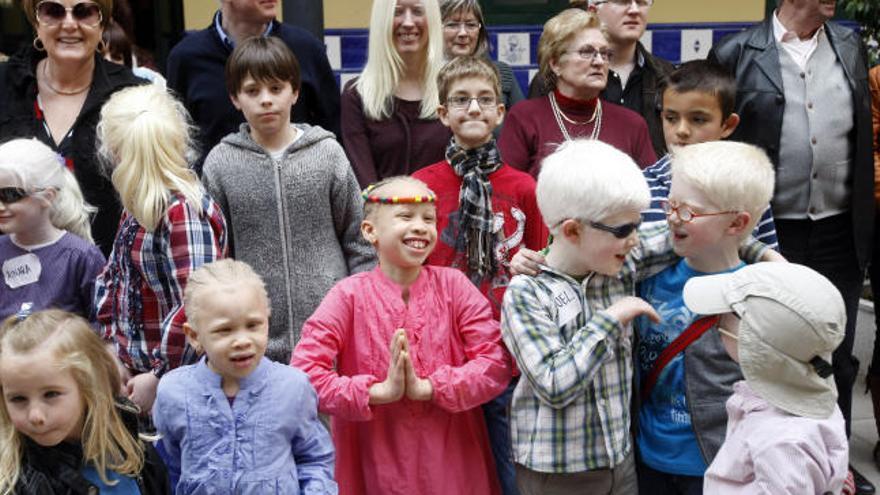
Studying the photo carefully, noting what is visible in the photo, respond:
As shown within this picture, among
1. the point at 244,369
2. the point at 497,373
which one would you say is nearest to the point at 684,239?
the point at 497,373

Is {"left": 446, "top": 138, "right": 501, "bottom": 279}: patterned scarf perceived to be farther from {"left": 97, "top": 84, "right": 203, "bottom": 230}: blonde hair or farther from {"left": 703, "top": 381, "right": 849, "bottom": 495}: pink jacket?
{"left": 703, "top": 381, "right": 849, "bottom": 495}: pink jacket

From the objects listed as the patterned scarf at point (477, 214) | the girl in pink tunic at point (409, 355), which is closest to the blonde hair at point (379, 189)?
the girl in pink tunic at point (409, 355)

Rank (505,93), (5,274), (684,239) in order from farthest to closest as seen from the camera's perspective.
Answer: (505,93) < (5,274) < (684,239)

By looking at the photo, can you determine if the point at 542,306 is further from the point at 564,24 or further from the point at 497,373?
the point at 564,24

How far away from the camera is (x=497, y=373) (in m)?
2.66

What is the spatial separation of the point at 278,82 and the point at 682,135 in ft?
4.40

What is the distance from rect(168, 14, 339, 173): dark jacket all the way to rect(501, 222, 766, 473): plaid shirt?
1.60 meters

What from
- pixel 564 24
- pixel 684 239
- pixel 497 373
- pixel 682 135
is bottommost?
pixel 497 373

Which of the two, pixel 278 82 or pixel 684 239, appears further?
pixel 278 82

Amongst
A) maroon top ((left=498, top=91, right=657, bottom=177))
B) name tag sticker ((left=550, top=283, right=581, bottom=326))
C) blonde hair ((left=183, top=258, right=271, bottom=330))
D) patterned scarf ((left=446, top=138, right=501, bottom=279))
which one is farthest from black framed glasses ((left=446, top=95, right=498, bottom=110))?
blonde hair ((left=183, top=258, right=271, bottom=330))

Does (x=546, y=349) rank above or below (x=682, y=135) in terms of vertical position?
below

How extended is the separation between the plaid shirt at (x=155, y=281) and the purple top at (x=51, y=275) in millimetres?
141

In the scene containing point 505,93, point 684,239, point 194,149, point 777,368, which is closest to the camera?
point 777,368

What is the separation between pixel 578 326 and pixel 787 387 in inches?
22.1
